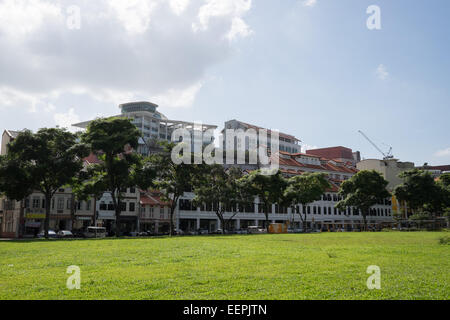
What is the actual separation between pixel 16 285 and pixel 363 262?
1164 cm

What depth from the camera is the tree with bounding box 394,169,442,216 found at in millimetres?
83125

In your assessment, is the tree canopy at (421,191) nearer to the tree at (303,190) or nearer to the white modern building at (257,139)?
the tree at (303,190)

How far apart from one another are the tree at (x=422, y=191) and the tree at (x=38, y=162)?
66572mm

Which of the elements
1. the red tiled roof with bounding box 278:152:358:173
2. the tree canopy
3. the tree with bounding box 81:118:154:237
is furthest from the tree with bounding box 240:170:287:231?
the tree canopy

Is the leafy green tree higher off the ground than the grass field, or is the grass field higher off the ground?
the leafy green tree

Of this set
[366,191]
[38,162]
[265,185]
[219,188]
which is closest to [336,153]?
[366,191]

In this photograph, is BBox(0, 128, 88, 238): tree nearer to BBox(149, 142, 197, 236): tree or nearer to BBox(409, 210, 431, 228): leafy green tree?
BBox(149, 142, 197, 236): tree

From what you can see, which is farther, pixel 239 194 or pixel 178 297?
pixel 239 194

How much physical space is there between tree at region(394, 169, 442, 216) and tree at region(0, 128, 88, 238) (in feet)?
218

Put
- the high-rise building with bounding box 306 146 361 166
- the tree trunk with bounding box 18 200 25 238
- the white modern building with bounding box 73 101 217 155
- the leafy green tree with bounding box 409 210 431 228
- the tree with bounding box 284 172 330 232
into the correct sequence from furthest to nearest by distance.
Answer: the high-rise building with bounding box 306 146 361 166
the white modern building with bounding box 73 101 217 155
the leafy green tree with bounding box 409 210 431 228
the tree with bounding box 284 172 330 232
the tree trunk with bounding box 18 200 25 238
